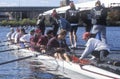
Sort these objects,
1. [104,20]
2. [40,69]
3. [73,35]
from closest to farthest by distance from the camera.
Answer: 1. [40,69]
2. [104,20]
3. [73,35]

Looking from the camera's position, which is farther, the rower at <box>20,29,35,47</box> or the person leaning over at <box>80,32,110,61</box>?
the rower at <box>20,29,35,47</box>

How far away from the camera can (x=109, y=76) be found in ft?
55.3

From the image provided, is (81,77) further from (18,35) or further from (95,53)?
(18,35)

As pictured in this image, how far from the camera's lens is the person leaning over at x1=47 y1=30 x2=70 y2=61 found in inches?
840

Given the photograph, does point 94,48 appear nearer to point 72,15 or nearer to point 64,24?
point 64,24

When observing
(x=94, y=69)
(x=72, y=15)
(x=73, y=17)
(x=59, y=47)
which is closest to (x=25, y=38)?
(x=73, y=17)

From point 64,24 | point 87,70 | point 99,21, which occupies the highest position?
point 99,21

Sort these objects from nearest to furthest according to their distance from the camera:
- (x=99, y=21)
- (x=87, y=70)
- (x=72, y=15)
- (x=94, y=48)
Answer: (x=87, y=70)
(x=94, y=48)
(x=99, y=21)
(x=72, y=15)

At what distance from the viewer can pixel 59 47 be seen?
2222cm

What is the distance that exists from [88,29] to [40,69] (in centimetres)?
613

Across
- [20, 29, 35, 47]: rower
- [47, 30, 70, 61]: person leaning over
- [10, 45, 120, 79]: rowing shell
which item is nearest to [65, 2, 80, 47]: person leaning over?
[20, 29, 35, 47]: rower

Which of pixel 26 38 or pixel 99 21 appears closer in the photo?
pixel 99 21

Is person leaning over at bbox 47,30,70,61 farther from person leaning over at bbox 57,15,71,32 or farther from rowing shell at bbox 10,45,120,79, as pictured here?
person leaning over at bbox 57,15,71,32

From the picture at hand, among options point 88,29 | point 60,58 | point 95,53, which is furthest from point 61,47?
point 88,29
